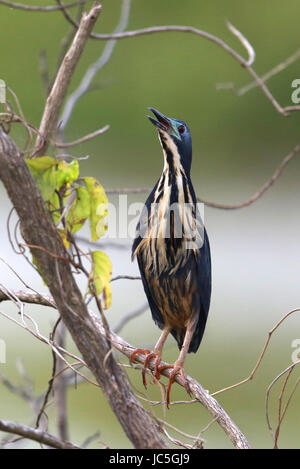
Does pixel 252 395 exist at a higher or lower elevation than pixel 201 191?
lower

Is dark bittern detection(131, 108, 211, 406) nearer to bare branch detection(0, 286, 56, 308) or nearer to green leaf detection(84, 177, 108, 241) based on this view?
bare branch detection(0, 286, 56, 308)

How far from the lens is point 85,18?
1.79 m

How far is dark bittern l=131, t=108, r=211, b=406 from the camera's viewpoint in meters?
1.88

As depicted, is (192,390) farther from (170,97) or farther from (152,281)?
(170,97)

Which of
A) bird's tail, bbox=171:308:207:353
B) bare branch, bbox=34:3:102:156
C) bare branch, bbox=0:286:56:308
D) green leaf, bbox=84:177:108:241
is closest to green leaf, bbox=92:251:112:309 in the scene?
green leaf, bbox=84:177:108:241

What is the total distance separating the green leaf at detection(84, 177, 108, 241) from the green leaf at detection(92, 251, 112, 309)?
54 mm

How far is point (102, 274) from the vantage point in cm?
136

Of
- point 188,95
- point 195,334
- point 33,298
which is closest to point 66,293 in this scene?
point 33,298

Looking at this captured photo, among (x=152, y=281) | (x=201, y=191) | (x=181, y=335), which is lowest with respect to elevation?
(x=201, y=191)

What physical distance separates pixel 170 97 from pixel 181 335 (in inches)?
169

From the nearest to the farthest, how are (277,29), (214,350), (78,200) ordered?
(78,200) → (214,350) → (277,29)

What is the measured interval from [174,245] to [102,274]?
566mm

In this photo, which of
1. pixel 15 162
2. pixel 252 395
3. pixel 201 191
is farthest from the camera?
pixel 201 191
